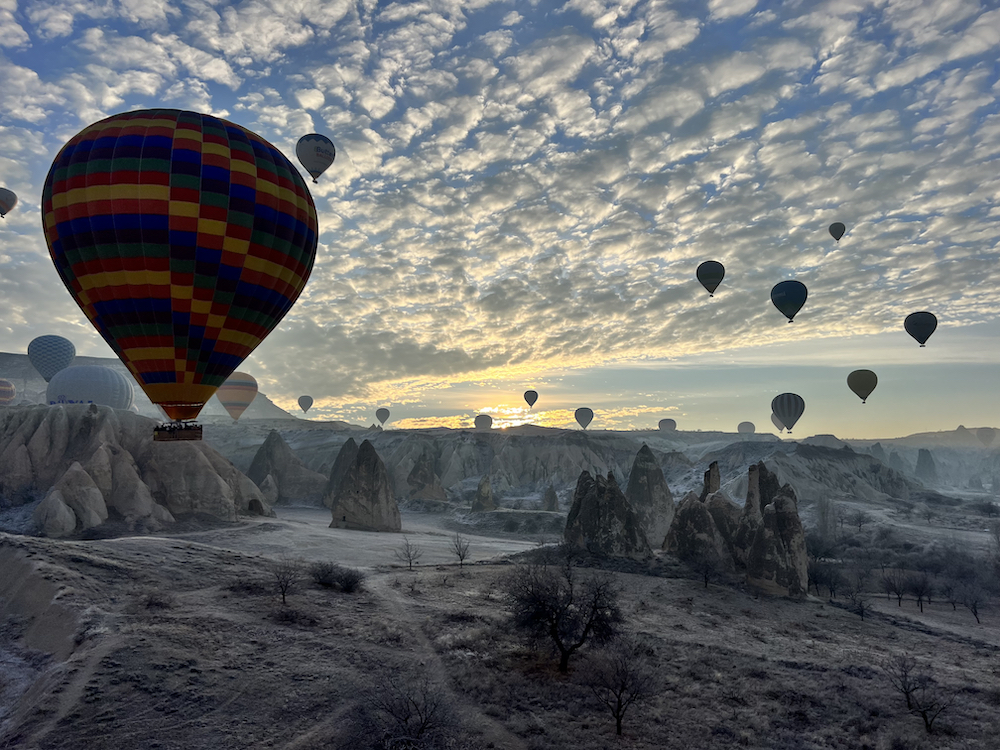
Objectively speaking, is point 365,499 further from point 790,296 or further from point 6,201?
point 6,201

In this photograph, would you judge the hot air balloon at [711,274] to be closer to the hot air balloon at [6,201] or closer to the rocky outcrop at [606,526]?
the rocky outcrop at [606,526]

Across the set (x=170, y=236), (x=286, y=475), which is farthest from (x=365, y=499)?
(x=170, y=236)

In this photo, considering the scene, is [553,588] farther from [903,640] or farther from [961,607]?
[961,607]

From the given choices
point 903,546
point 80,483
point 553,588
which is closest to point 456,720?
point 553,588

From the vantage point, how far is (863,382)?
88812 millimetres

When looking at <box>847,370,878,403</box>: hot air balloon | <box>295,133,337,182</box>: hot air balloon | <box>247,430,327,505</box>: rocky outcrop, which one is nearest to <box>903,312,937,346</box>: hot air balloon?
<box>847,370,878,403</box>: hot air balloon

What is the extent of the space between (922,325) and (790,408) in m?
51.0

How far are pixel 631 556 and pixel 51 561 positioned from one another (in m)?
37.2

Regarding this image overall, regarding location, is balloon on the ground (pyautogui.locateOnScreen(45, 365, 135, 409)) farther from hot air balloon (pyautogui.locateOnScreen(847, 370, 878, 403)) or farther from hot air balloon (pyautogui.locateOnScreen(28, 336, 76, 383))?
hot air balloon (pyautogui.locateOnScreen(847, 370, 878, 403))

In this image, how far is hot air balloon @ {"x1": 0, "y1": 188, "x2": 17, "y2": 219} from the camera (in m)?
72.1

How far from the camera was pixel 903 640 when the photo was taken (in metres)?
29.5

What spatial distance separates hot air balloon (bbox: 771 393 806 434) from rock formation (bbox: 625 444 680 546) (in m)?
62.8

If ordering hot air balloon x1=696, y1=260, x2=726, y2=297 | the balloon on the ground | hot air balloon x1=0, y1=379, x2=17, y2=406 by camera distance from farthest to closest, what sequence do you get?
hot air balloon x1=0, y1=379, x2=17, y2=406 < the balloon on the ground < hot air balloon x1=696, y1=260, x2=726, y2=297

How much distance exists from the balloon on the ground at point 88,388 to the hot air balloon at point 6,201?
23.0 meters
